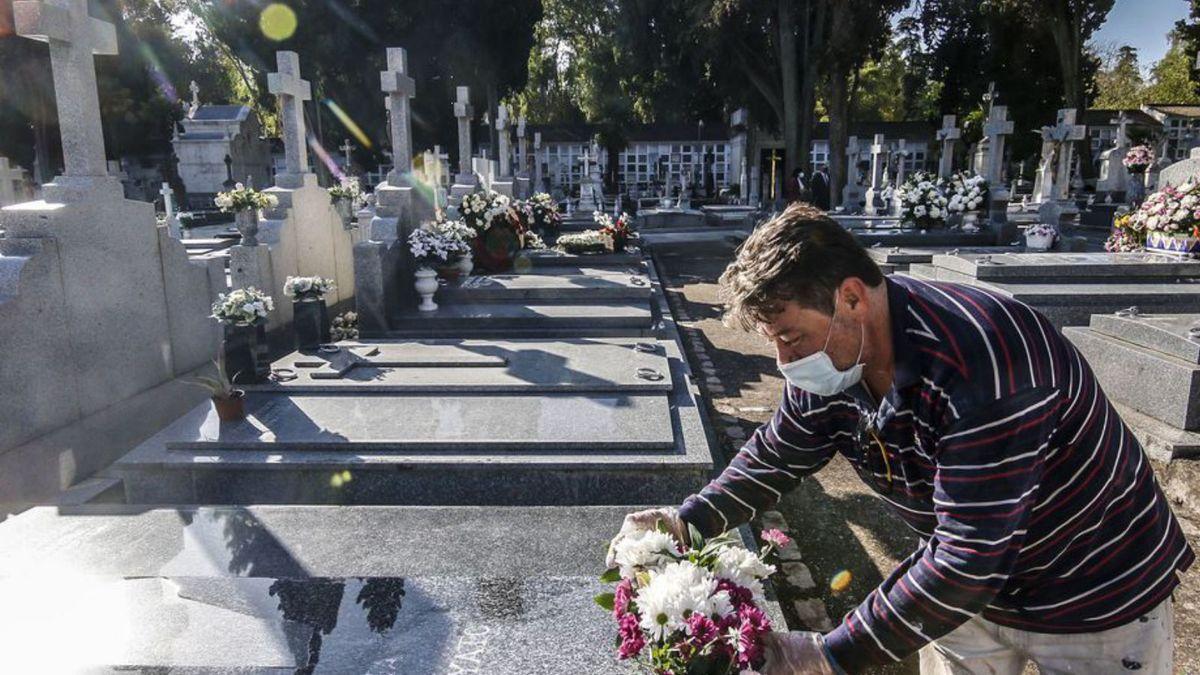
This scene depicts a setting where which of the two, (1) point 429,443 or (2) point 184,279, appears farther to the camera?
(2) point 184,279

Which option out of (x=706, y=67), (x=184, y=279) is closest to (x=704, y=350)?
(x=184, y=279)

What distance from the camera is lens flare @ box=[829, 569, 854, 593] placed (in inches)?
147

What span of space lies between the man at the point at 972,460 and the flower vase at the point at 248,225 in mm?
6862

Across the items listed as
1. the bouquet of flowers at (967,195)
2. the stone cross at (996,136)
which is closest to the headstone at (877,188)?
the stone cross at (996,136)

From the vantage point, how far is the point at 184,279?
6.24m

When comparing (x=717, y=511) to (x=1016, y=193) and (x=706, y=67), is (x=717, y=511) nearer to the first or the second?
(x=706, y=67)

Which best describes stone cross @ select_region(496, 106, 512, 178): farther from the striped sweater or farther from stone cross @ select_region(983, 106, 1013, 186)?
the striped sweater

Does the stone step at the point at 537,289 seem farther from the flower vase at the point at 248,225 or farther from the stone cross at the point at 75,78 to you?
the stone cross at the point at 75,78

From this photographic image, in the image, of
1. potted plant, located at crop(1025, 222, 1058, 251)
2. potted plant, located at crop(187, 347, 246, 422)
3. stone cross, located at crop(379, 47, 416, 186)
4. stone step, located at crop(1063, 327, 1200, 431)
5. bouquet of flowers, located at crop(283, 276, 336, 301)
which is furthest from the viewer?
potted plant, located at crop(1025, 222, 1058, 251)

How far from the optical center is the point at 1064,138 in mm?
19047

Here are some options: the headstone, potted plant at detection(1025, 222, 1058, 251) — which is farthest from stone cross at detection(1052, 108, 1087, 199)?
potted plant at detection(1025, 222, 1058, 251)

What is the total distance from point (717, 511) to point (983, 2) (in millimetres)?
34045

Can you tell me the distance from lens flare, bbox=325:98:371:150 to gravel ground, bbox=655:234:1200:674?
83.6 feet

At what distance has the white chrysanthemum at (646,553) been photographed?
1776 millimetres
